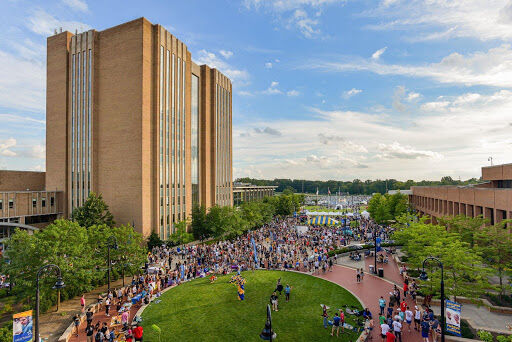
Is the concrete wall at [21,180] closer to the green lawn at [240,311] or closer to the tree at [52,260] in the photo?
the tree at [52,260]

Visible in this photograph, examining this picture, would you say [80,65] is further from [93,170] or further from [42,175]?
[42,175]

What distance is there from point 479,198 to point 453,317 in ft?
76.4

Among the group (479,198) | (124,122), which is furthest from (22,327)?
(479,198)

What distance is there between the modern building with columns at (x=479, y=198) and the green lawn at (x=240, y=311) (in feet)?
62.7

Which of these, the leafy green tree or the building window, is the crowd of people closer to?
the leafy green tree

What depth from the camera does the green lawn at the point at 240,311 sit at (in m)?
16.6

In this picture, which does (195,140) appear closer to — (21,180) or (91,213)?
(91,213)

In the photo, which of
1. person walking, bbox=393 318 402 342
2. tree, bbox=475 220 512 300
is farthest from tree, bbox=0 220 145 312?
tree, bbox=475 220 512 300

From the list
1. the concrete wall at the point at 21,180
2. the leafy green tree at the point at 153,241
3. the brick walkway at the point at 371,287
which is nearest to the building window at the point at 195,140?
the leafy green tree at the point at 153,241

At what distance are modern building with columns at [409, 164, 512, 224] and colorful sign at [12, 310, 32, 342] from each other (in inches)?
1447

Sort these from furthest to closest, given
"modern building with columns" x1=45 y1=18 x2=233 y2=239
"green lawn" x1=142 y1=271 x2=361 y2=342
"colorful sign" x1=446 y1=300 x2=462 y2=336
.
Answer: "modern building with columns" x1=45 y1=18 x2=233 y2=239
"green lawn" x1=142 y1=271 x2=361 y2=342
"colorful sign" x1=446 y1=300 x2=462 y2=336

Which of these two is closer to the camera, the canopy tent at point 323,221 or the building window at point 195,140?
the canopy tent at point 323,221

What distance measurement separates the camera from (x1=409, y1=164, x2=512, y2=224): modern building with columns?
28391mm

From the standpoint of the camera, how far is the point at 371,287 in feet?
79.8
